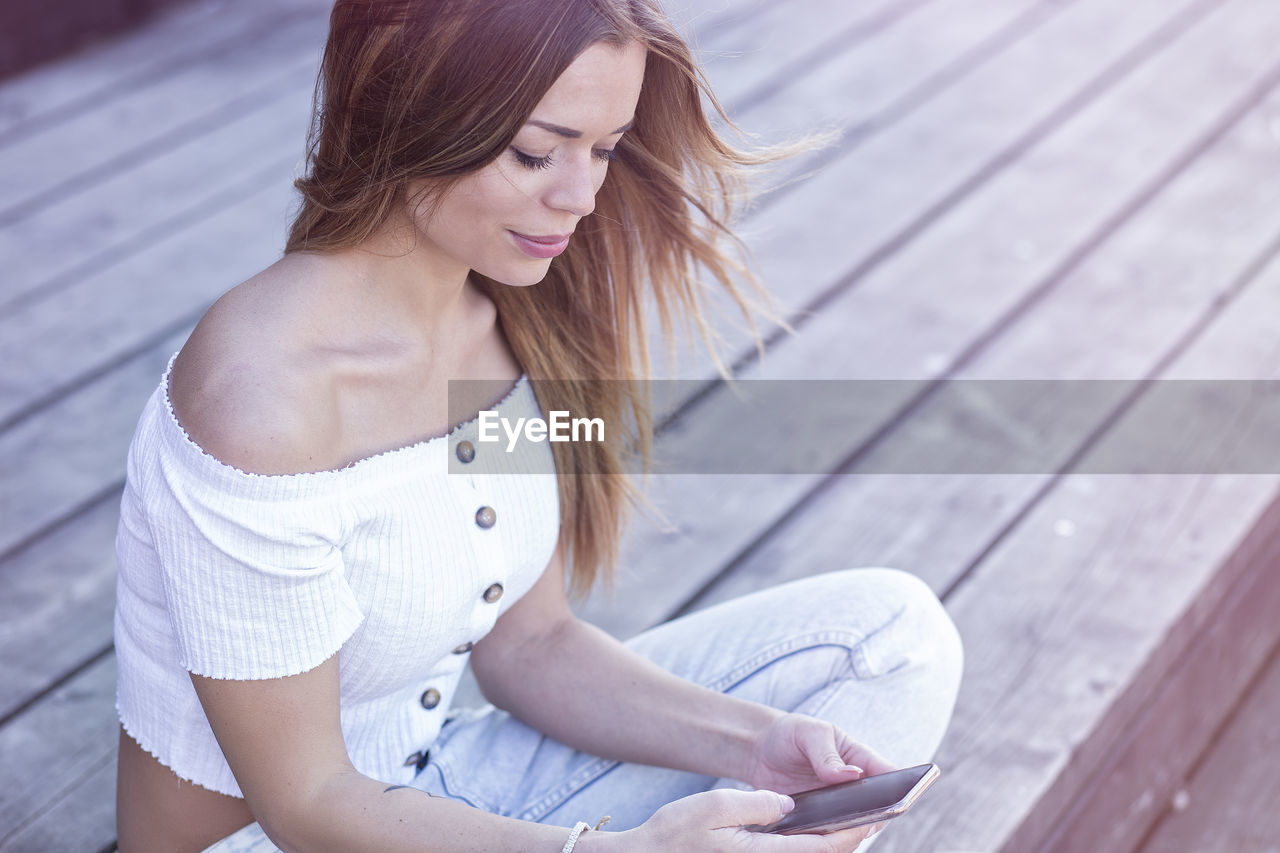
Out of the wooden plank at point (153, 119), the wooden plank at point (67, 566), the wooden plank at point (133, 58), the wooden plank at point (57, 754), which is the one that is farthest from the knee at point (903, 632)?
the wooden plank at point (133, 58)

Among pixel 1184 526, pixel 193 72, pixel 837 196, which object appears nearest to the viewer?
pixel 1184 526

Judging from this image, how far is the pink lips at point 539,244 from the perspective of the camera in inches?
38.6

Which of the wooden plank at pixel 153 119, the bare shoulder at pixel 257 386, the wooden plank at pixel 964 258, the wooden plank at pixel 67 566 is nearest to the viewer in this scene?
the bare shoulder at pixel 257 386

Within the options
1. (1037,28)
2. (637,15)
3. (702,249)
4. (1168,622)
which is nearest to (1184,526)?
(1168,622)

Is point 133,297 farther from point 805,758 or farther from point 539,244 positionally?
point 805,758

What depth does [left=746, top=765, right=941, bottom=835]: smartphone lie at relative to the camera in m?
0.95

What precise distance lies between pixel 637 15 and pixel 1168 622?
1032 mm

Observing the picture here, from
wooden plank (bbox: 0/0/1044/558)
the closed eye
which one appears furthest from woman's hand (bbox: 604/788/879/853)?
wooden plank (bbox: 0/0/1044/558)

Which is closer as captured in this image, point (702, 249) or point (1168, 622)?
point (702, 249)

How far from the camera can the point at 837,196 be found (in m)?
2.33

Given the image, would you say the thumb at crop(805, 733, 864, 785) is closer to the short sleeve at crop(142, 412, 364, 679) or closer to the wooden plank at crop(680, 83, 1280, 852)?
the wooden plank at crop(680, 83, 1280, 852)

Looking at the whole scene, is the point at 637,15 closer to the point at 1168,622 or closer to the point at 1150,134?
the point at 1168,622

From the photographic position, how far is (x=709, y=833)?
93 centimetres

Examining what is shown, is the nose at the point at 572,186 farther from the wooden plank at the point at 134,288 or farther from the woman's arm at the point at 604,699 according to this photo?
the wooden plank at the point at 134,288
